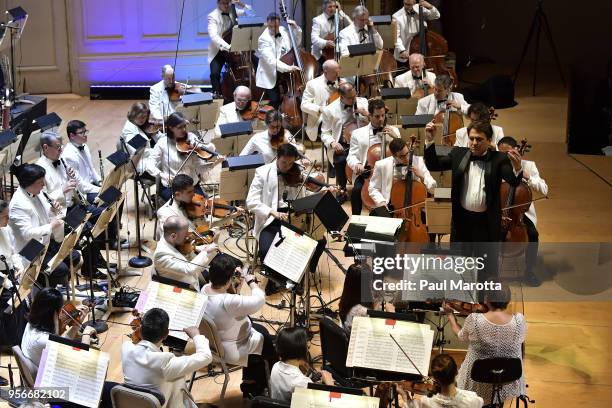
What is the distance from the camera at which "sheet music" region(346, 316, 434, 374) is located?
4863mm

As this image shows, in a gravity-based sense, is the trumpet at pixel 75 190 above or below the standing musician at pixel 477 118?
below

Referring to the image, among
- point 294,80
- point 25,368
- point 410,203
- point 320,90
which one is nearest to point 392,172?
point 410,203

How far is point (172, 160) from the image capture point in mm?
8156

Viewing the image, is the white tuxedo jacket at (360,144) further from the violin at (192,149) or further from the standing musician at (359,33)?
the standing musician at (359,33)

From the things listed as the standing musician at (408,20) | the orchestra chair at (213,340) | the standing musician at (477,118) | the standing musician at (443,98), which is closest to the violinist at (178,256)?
the orchestra chair at (213,340)

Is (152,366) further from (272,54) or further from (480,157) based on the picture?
(272,54)

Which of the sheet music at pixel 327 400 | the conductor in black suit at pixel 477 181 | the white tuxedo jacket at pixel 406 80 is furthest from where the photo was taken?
the white tuxedo jacket at pixel 406 80

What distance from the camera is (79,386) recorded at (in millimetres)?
4781

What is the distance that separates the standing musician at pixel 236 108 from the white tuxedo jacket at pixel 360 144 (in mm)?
1158

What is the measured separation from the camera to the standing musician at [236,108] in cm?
884

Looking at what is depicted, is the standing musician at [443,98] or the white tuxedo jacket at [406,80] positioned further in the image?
the white tuxedo jacket at [406,80]

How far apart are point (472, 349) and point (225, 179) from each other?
268 centimetres

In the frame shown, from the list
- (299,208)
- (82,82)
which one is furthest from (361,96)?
(82,82)

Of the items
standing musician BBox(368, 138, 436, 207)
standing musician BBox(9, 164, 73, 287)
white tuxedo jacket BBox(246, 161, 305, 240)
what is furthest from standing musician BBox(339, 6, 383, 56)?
standing musician BBox(9, 164, 73, 287)
